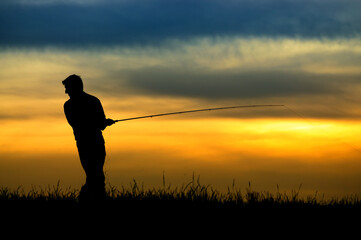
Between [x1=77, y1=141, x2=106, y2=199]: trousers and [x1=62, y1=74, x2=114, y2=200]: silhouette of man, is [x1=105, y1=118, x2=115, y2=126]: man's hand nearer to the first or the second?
[x1=62, y1=74, x2=114, y2=200]: silhouette of man

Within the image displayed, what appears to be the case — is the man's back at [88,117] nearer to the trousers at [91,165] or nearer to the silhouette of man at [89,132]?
the silhouette of man at [89,132]

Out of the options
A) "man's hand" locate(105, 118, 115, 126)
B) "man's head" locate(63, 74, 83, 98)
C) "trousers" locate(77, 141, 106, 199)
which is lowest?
"trousers" locate(77, 141, 106, 199)

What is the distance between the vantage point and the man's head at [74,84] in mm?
10623

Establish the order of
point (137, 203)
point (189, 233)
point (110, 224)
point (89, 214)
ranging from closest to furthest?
point (189, 233) < point (110, 224) < point (89, 214) < point (137, 203)

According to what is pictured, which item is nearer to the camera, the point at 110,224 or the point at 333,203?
the point at 110,224

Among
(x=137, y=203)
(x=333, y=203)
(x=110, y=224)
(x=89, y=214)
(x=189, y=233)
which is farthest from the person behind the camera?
(x=333, y=203)

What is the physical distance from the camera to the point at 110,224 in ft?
31.2

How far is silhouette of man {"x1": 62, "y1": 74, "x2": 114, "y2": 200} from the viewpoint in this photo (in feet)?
34.9

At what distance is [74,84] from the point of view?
10.6 metres

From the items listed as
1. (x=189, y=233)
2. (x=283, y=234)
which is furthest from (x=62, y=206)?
(x=283, y=234)

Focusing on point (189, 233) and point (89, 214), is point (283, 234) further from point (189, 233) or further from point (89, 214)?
point (89, 214)

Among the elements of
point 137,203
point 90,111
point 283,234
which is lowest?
point 283,234

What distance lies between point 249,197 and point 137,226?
2925mm

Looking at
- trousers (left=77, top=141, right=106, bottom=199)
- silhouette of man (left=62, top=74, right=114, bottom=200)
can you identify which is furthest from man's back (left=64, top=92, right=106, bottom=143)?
trousers (left=77, top=141, right=106, bottom=199)
